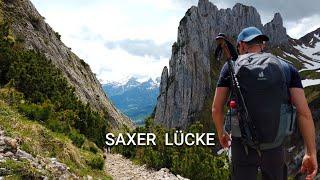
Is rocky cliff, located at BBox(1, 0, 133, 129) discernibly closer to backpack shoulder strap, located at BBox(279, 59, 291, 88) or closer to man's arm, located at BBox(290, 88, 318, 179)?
backpack shoulder strap, located at BBox(279, 59, 291, 88)

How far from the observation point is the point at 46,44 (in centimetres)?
4575

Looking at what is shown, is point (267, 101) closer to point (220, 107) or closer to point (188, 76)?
point (220, 107)

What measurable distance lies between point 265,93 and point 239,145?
0.78 metres

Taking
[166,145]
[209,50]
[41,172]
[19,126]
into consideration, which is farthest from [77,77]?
[209,50]

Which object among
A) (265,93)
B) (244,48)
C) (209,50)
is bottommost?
(265,93)

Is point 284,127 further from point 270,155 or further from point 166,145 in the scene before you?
point 166,145

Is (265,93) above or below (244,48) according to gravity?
below

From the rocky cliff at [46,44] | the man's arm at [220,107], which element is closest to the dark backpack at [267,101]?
the man's arm at [220,107]

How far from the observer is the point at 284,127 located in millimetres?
6383

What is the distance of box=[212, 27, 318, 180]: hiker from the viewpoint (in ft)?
20.9

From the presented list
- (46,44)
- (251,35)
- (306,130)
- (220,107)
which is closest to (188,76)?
(46,44)

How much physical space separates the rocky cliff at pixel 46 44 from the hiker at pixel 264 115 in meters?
33.8

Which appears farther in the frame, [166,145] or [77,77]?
[77,77]

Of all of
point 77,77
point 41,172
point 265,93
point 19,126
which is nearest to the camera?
point 265,93
